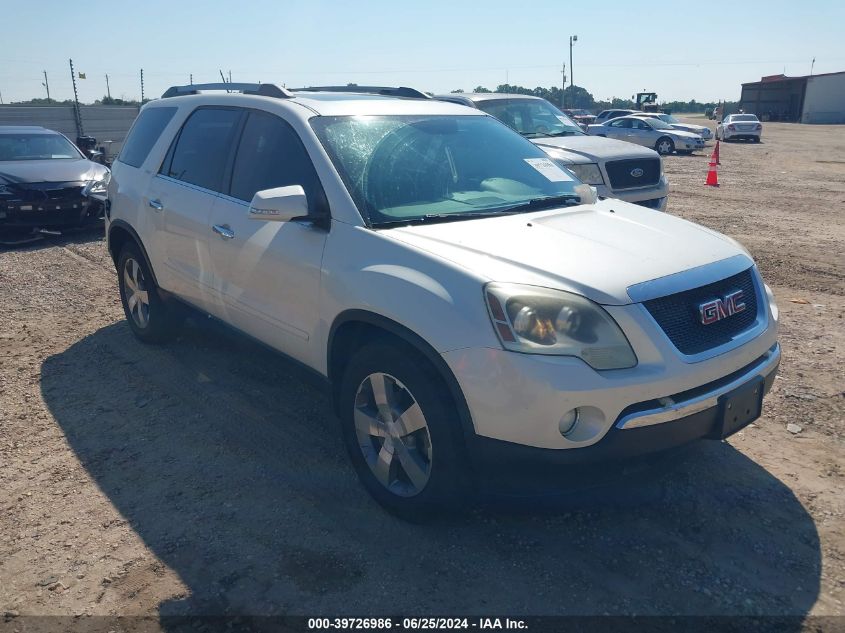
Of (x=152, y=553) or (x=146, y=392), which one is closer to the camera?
(x=152, y=553)

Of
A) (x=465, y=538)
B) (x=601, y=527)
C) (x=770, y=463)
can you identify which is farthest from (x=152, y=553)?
(x=770, y=463)

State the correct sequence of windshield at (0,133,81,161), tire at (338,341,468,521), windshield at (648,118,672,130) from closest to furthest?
tire at (338,341,468,521) < windshield at (0,133,81,161) < windshield at (648,118,672,130)

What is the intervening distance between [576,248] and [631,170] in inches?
252

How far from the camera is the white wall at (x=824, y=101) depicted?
58.2 meters

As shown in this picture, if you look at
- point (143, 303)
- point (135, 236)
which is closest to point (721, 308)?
point (135, 236)

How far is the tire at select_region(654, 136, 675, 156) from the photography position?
86.8ft

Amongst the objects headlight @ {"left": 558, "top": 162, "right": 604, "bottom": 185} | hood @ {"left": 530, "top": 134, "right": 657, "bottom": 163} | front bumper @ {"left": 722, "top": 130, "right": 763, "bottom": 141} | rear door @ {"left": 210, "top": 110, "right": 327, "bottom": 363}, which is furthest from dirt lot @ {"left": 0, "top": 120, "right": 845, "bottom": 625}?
A: front bumper @ {"left": 722, "top": 130, "right": 763, "bottom": 141}

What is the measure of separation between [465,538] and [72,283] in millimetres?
6150

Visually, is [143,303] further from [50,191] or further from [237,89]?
[50,191]

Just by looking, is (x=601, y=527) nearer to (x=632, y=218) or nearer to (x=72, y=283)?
(x=632, y=218)

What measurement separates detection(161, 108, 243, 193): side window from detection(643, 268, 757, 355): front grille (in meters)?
2.73

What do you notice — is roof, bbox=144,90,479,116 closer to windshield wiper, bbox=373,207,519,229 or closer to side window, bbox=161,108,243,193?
side window, bbox=161,108,243,193

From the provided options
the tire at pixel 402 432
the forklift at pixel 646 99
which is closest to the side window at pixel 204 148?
the tire at pixel 402 432

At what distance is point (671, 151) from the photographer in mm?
26672
